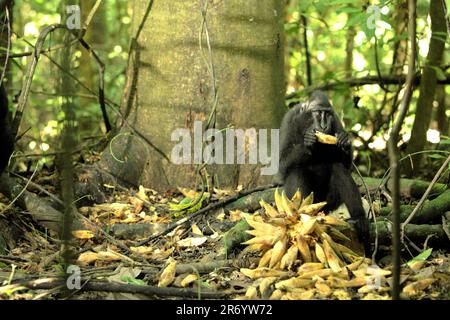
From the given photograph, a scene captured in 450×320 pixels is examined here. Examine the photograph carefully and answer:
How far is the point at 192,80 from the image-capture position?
534cm

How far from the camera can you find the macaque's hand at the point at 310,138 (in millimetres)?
4719

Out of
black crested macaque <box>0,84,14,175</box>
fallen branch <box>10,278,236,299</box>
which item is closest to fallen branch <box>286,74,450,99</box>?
black crested macaque <box>0,84,14,175</box>

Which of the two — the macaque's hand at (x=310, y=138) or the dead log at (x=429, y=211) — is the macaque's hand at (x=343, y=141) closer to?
the macaque's hand at (x=310, y=138)

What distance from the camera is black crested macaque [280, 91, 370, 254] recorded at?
4.72 metres

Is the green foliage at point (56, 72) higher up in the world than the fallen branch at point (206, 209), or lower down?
higher up

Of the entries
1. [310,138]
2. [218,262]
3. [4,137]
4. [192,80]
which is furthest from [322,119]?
→ [4,137]

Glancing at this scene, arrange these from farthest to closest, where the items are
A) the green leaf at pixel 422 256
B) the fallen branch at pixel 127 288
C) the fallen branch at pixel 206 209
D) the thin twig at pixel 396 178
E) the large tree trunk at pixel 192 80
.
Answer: the large tree trunk at pixel 192 80 < the fallen branch at pixel 206 209 < the green leaf at pixel 422 256 < the fallen branch at pixel 127 288 < the thin twig at pixel 396 178

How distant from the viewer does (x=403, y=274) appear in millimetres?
3848

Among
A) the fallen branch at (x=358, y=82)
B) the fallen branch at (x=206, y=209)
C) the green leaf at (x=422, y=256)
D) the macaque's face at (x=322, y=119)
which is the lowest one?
the green leaf at (x=422, y=256)

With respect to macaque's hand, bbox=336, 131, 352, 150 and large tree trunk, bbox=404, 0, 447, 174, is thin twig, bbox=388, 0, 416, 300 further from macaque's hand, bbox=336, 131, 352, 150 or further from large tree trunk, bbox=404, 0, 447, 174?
large tree trunk, bbox=404, 0, 447, 174

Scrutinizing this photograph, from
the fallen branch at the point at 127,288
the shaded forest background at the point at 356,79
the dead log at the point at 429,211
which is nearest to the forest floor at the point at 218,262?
the fallen branch at the point at 127,288

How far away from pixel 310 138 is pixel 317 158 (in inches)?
9.1
